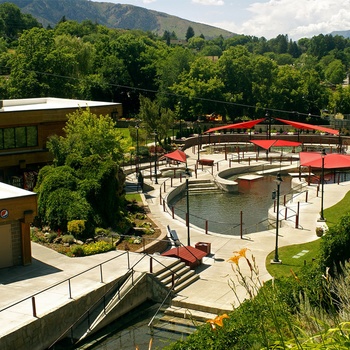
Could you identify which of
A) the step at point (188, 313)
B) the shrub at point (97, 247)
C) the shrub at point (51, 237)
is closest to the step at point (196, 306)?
the step at point (188, 313)

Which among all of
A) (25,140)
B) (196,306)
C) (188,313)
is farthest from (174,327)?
(25,140)

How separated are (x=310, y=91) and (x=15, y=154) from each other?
2071 inches

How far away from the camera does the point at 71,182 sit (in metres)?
29.2

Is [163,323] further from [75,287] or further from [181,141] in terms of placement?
[181,141]

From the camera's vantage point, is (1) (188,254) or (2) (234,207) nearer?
(1) (188,254)

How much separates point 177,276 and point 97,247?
4.04m

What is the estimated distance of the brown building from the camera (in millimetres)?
34812

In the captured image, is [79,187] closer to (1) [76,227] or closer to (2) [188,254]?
(1) [76,227]

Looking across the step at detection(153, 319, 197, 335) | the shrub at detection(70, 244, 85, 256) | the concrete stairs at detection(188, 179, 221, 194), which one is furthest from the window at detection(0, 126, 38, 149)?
the step at detection(153, 319, 197, 335)

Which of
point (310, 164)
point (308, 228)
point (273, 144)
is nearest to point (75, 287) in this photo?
point (308, 228)

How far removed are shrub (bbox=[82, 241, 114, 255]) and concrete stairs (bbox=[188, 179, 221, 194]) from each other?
18.8m

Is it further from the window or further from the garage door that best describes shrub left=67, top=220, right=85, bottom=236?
the window

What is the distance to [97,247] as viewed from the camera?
2556 cm

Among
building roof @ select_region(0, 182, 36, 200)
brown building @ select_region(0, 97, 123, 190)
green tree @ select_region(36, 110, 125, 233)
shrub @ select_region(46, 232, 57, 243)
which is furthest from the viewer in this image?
brown building @ select_region(0, 97, 123, 190)
